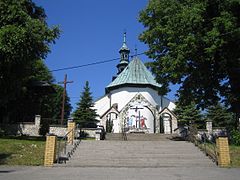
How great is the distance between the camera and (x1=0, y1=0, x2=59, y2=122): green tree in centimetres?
2012

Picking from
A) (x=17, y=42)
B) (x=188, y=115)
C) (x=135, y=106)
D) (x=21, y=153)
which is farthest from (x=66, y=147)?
(x=188, y=115)

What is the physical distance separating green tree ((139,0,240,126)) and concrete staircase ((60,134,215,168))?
17.2ft

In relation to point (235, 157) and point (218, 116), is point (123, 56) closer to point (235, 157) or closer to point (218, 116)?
point (218, 116)

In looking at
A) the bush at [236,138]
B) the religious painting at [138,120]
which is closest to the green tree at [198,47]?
the bush at [236,138]

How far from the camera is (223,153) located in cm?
1417

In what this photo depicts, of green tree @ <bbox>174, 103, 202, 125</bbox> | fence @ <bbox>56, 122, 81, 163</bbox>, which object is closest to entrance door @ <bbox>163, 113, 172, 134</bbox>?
green tree @ <bbox>174, 103, 202, 125</bbox>

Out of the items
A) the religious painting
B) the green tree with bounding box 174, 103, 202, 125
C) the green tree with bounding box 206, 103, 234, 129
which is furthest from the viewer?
the green tree with bounding box 206, 103, 234, 129

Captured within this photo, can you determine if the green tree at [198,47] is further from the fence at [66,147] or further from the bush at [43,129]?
the bush at [43,129]

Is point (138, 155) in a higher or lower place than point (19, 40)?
lower

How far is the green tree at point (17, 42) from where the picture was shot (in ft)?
66.0

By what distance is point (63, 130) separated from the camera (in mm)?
28594

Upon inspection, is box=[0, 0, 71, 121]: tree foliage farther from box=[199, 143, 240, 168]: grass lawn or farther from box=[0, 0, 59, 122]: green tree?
box=[199, 143, 240, 168]: grass lawn

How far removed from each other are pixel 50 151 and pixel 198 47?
1155 cm

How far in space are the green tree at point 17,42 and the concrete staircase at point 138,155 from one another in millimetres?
6850
